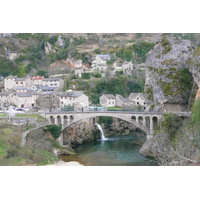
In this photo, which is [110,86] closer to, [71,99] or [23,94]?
[71,99]

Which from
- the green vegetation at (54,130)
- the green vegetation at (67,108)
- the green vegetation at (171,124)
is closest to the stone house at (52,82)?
the green vegetation at (67,108)

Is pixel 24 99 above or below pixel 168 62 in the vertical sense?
below

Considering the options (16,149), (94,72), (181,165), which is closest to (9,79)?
(94,72)

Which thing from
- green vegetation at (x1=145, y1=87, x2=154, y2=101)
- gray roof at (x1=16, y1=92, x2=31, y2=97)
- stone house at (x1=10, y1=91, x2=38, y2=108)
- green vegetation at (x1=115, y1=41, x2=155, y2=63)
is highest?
green vegetation at (x1=115, y1=41, x2=155, y2=63)

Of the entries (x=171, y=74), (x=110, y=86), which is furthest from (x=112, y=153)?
(x=110, y=86)

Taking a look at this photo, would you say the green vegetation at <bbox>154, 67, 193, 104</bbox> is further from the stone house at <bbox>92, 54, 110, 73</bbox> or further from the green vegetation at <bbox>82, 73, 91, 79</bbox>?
the stone house at <bbox>92, 54, 110, 73</bbox>

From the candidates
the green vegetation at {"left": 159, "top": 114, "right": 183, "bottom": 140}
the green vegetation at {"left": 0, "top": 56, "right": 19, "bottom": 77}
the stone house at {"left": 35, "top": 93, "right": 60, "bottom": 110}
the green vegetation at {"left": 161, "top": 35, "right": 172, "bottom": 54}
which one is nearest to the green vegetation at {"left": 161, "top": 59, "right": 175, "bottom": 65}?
the green vegetation at {"left": 161, "top": 35, "right": 172, "bottom": 54}

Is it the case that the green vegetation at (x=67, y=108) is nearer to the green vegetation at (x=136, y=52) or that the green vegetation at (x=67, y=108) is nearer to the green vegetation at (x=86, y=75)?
the green vegetation at (x=86, y=75)
